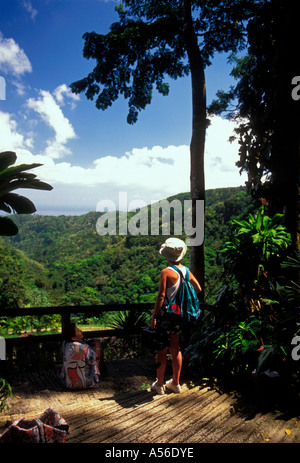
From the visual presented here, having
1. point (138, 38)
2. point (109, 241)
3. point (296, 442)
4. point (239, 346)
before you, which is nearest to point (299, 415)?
point (296, 442)

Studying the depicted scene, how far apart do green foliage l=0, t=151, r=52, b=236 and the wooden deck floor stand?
1752 millimetres

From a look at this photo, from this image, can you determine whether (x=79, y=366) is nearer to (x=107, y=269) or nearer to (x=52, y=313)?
(x=52, y=313)

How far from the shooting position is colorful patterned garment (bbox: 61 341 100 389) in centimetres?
369

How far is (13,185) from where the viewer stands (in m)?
2.70

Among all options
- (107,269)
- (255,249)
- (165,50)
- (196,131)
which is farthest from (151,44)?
(107,269)

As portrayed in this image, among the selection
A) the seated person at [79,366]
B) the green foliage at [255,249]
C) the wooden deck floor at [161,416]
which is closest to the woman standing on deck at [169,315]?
the wooden deck floor at [161,416]

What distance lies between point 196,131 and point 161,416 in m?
4.55

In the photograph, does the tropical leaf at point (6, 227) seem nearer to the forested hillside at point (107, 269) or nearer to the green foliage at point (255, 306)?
the green foliage at point (255, 306)

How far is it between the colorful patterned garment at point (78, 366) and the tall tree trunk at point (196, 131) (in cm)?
236

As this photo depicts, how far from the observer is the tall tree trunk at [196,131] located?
5398 millimetres
